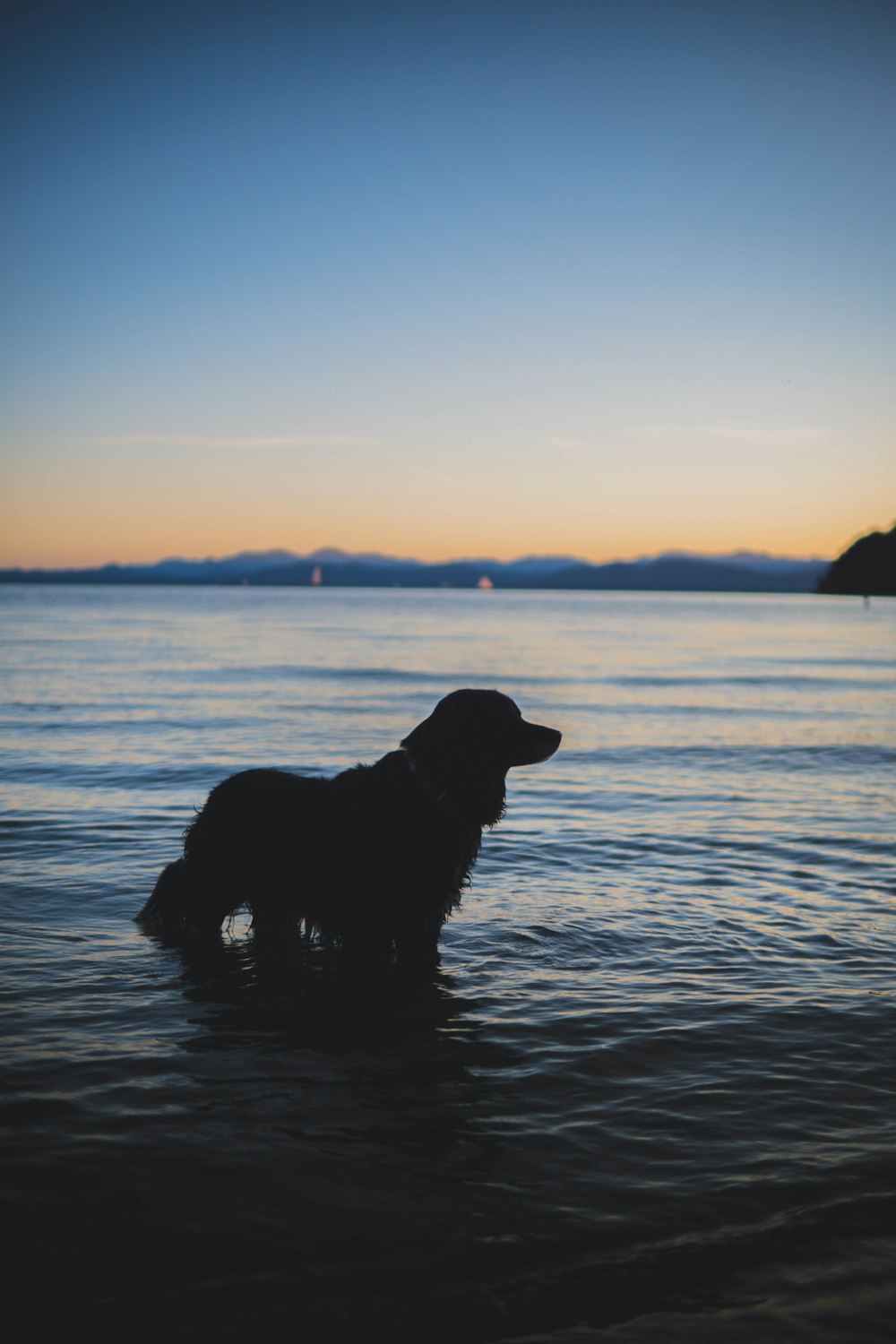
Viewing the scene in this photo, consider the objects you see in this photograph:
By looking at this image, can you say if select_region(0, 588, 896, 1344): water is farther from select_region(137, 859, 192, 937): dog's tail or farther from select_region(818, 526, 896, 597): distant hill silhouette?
select_region(818, 526, 896, 597): distant hill silhouette

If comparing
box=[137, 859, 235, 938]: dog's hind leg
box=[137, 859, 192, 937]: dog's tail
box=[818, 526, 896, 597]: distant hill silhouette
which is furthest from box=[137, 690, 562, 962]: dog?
box=[818, 526, 896, 597]: distant hill silhouette

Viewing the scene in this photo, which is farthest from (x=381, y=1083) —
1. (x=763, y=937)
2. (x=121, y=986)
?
(x=763, y=937)

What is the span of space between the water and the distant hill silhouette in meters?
179

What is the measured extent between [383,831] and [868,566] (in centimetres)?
19182

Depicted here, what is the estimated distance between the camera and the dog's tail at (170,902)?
7176 millimetres

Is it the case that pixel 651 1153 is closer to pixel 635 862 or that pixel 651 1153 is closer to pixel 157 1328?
pixel 157 1328

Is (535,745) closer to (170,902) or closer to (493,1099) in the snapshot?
(493,1099)

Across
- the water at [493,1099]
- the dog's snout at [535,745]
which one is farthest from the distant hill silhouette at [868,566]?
the dog's snout at [535,745]

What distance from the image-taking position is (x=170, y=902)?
725 cm

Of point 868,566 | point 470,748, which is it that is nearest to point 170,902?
point 470,748

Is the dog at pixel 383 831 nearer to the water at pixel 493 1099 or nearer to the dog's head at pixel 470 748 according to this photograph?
the dog's head at pixel 470 748

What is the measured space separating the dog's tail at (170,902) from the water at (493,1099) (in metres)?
0.20

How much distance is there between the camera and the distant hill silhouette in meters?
176

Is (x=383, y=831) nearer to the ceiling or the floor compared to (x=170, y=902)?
nearer to the ceiling
